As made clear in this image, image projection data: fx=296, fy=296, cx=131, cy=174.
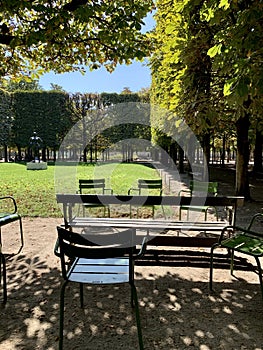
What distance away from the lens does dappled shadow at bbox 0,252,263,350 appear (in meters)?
2.59

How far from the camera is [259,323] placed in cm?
287

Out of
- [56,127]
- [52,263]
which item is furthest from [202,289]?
[56,127]

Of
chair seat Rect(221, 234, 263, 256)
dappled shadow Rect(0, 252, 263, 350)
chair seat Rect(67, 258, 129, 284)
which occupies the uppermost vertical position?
chair seat Rect(221, 234, 263, 256)

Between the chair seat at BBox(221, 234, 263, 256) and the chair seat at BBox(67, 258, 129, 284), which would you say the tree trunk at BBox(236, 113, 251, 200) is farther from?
the chair seat at BBox(67, 258, 129, 284)

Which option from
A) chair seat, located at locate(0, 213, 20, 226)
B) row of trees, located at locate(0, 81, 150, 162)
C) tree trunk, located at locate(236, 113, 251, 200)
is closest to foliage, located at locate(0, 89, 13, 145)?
row of trees, located at locate(0, 81, 150, 162)

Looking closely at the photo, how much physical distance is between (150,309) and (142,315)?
15 cm

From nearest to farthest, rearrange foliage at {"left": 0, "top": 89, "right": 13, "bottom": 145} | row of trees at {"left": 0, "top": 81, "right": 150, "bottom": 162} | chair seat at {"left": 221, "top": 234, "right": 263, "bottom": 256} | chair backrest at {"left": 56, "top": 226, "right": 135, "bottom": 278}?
chair backrest at {"left": 56, "top": 226, "right": 135, "bottom": 278}
chair seat at {"left": 221, "top": 234, "right": 263, "bottom": 256}
foliage at {"left": 0, "top": 89, "right": 13, "bottom": 145}
row of trees at {"left": 0, "top": 81, "right": 150, "bottom": 162}

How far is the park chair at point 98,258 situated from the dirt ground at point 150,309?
363 millimetres

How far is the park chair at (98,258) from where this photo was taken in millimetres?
2326

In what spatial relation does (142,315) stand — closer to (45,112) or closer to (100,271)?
(100,271)

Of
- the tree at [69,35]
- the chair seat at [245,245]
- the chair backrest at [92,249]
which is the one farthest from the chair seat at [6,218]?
the chair seat at [245,245]

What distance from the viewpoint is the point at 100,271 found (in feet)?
9.06

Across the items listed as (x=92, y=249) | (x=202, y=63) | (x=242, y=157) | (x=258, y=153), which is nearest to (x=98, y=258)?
(x=92, y=249)

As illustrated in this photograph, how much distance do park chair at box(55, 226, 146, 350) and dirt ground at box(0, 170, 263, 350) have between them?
1.19ft
